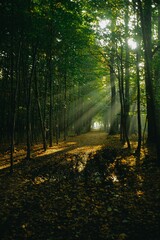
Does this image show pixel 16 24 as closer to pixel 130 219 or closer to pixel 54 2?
pixel 54 2

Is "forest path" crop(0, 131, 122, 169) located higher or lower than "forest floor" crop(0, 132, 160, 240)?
higher

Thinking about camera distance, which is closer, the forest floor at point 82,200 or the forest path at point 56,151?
the forest floor at point 82,200

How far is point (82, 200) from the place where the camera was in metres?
7.28

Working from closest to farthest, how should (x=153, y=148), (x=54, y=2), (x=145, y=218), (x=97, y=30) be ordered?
(x=145, y=218) < (x=54, y=2) < (x=153, y=148) < (x=97, y=30)

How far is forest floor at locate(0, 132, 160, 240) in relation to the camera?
548cm

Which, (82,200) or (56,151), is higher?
(56,151)

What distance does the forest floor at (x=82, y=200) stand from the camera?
548 cm

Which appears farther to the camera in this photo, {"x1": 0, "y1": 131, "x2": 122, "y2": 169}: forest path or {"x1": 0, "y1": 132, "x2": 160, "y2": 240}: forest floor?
{"x1": 0, "y1": 131, "x2": 122, "y2": 169}: forest path

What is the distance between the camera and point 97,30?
611 inches

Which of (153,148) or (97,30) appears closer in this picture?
(153,148)

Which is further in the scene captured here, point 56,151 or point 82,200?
point 56,151

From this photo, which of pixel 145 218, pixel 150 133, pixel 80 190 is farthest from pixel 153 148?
pixel 145 218

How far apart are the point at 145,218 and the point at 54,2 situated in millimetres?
10440

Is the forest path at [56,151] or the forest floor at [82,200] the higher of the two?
the forest path at [56,151]
